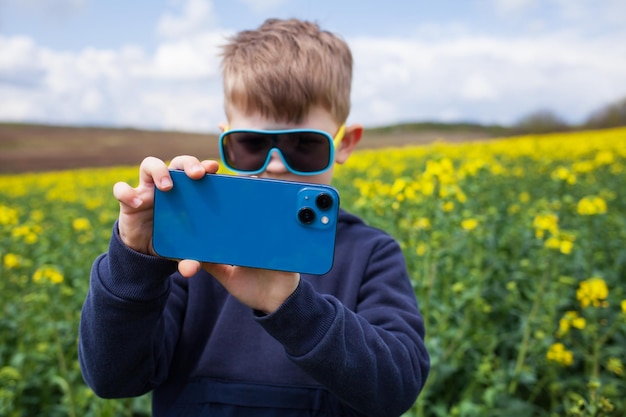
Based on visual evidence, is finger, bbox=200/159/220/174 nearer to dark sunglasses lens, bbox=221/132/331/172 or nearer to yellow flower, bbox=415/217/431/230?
dark sunglasses lens, bbox=221/132/331/172

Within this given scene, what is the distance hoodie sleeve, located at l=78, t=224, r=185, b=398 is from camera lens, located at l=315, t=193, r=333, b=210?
288 mm

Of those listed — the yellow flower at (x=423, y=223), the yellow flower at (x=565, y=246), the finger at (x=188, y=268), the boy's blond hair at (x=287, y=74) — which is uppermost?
the boy's blond hair at (x=287, y=74)

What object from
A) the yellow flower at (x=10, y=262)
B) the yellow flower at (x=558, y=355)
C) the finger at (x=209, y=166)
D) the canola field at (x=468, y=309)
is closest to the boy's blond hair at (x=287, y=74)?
the finger at (x=209, y=166)

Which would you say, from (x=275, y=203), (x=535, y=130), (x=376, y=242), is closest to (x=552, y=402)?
(x=376, y=242)

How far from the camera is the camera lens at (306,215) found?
83 centimetres

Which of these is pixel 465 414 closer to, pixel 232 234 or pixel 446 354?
pixel 446 354

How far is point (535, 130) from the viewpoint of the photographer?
87.5 feet

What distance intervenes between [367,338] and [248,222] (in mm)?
309

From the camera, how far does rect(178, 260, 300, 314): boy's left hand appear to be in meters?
0.86

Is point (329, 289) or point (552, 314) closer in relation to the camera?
point (329, 289)

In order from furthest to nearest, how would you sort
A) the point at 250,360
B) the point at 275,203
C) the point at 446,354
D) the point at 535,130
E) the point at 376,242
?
the point at 535,130 → the point at 446,354 → the point at 376,242 → the point at 250,360 → the point at 275,203

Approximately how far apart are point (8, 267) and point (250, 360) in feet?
7.79

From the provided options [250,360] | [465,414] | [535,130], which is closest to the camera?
[250,360]

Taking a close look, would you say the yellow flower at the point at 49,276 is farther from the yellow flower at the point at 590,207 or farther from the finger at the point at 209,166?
the yellow flower at the point at 590,207
